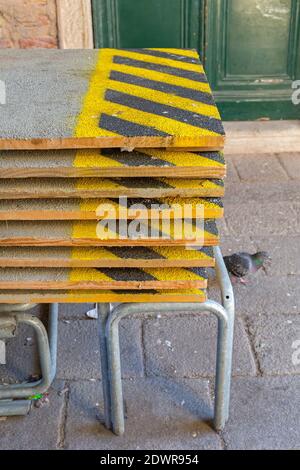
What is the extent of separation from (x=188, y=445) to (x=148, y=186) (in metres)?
1.08

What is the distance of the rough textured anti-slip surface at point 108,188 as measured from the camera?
82.3 inches

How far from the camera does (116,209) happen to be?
82.7 inches

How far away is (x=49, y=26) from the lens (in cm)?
446

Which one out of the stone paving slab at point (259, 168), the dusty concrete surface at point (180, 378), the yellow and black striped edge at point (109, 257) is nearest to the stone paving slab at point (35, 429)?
the dusty concrete surface at point (180, 378)

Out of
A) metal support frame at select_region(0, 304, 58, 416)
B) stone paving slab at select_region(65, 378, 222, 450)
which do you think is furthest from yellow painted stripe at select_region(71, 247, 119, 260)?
stone paving slab at select_region(65, 378, 222, 450)

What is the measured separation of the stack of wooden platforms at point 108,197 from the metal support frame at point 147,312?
0.19 ft

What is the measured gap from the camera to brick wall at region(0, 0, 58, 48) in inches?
172

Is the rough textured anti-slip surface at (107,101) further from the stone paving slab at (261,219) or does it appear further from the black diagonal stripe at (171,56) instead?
the stone paving slab at (261,219)

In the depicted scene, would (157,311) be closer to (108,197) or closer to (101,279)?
(101,279)

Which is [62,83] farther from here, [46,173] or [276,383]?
[276,383]

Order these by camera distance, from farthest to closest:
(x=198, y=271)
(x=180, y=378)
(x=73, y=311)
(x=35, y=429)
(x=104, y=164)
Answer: (x=73, y=311), (x=180, y=378), (x=35, y=429), (x=198, y=271), (x=104, y=164)

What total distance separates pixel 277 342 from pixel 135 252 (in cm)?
118

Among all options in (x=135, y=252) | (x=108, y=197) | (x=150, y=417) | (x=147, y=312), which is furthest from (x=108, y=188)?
(x=150, y=417)

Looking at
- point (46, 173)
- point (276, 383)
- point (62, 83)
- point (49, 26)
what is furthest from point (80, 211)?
point (49, 26)
